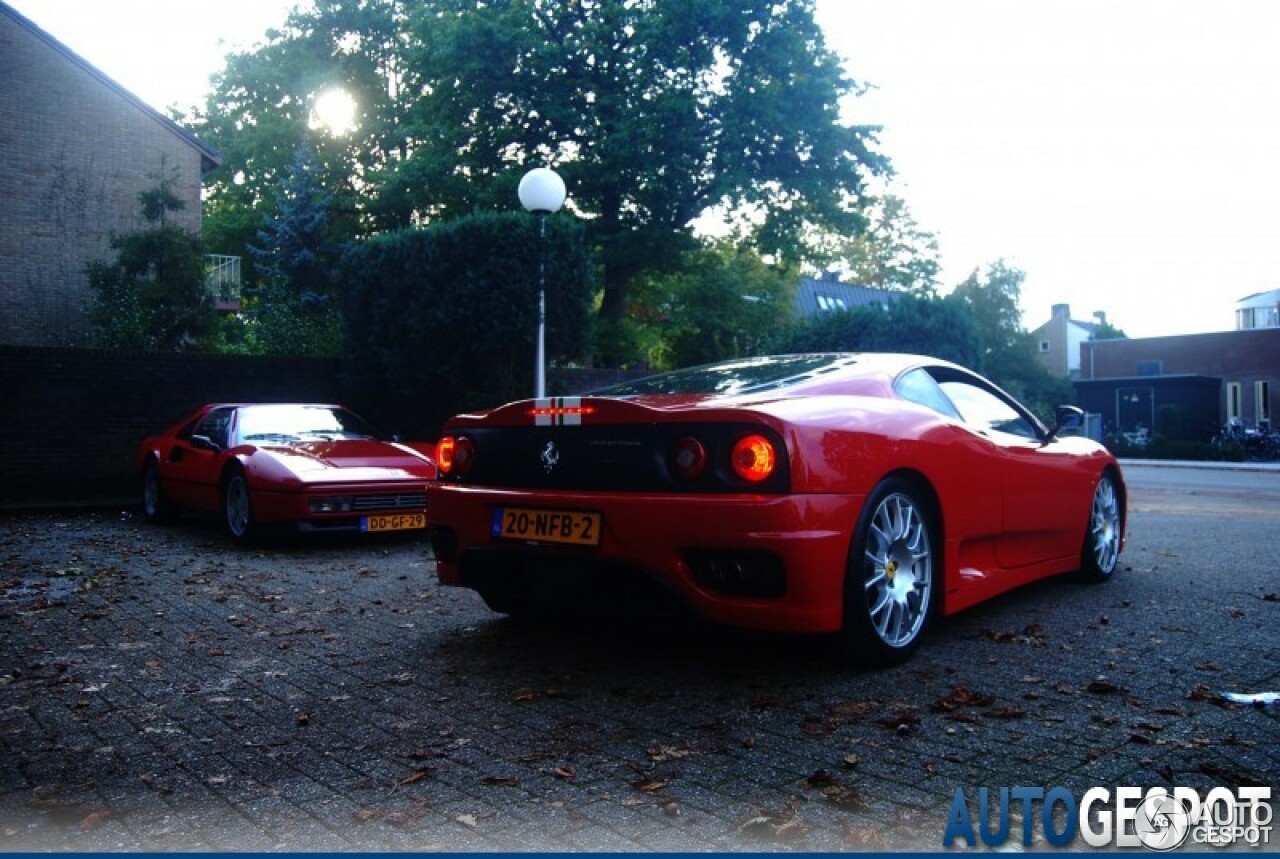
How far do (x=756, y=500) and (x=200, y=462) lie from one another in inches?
277

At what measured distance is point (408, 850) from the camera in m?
2.54

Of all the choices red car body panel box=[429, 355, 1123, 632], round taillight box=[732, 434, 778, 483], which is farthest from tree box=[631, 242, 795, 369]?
round taillight box=[732, 434, 778, 483]

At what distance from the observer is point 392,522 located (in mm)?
8336

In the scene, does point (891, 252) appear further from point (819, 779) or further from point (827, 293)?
point (819, 779)

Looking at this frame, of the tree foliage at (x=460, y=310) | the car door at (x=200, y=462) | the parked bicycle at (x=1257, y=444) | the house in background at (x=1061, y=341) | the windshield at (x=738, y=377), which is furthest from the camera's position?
the house in background at (x=1061, y=341)

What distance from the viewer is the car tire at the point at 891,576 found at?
400 centimetres

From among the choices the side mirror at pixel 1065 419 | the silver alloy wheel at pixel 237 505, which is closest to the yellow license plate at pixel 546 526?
the side mirror at pixel 1065 419

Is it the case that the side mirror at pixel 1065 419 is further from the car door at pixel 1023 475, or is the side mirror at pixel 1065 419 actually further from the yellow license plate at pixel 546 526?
the yellow license plate at pixel 546 526

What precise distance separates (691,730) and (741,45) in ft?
81.1

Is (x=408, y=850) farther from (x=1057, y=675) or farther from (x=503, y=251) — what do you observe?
(x=503, y=251)

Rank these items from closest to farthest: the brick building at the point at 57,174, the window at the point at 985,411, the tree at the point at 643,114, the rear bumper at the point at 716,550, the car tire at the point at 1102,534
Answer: the rear bumper at the point at 716,550, the window at the point at 985,411, the car tire at the point at 1102,534, the tree at the point at 643,114, the brick building at the point at 57,174

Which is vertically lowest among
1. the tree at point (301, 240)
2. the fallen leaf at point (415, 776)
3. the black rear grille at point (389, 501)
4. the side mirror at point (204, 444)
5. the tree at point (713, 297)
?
the fallen leaf at point (415, 776)

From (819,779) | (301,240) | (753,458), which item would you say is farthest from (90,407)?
(301,240)

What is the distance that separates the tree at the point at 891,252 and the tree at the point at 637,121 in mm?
30886
